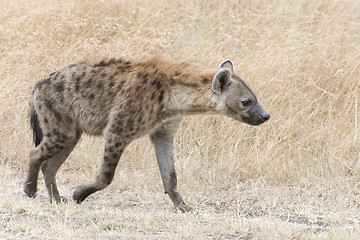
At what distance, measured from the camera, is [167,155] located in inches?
178

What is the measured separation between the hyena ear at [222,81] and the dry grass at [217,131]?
85 cm

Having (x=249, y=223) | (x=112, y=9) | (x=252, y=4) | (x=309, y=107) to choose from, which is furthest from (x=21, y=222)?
(x=252, y=4)

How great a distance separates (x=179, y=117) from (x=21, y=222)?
128cm

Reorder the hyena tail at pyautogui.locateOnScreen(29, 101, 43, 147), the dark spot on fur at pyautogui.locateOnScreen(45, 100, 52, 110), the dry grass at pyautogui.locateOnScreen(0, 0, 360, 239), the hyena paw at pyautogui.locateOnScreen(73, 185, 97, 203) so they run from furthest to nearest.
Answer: the hyena tail at pyautogui.locateOnScreen(29, 101, 43, 147) < the dark spot on fur at pyautogui.locateOnScreen(45, 100, 52, 110) < the hyena paw at pyautogui.locateOnScreen(73, 185, 97, 203) < the dry grass at pyautogui.locateOnScreen(0, 0, 360, 239)

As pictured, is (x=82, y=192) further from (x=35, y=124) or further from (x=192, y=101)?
(x=192, y=101)

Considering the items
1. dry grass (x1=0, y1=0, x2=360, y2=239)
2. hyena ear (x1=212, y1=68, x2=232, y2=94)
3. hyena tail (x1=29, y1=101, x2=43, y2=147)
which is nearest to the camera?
dry grass (x1=0, y1=0, x2=360, y2=239)

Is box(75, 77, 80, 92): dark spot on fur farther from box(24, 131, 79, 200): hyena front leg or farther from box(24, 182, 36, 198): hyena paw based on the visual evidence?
box(24, 182, 36, 198): hyena paw

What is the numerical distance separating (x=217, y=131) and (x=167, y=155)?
1154 mm

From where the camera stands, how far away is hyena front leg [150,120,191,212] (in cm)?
448

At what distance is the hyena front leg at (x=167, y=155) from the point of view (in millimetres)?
4477

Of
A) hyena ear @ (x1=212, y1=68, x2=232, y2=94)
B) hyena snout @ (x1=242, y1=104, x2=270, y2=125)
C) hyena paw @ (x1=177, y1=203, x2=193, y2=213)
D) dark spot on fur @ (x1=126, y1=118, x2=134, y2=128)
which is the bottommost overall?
hyena paw @ (x1=177, y1=203, x2=193, y2=213)

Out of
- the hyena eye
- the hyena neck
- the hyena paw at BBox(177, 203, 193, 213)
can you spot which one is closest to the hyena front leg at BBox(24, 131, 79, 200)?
the hyena neck

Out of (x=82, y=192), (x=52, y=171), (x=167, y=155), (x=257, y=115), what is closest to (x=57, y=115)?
(x=52, y=171)

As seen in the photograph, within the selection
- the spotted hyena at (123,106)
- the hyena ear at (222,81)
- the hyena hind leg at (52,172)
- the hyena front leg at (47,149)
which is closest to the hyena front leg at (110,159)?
the spotted hyena at (123,106)
